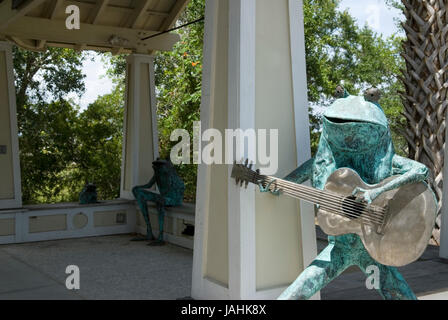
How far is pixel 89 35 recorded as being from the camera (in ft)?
30.5

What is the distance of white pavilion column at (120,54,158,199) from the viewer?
9.62m

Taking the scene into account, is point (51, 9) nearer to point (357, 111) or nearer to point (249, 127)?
point (249, 127)

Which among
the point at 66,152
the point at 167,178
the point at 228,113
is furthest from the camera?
the point at 66,152

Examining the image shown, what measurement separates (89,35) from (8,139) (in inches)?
89.8

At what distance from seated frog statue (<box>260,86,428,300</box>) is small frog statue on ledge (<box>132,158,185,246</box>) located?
4962 mm

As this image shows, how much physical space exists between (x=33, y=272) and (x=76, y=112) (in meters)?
10.2

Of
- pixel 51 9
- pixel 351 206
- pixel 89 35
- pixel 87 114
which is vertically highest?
pixel 51 9

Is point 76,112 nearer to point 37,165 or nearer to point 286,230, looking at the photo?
point 37,165

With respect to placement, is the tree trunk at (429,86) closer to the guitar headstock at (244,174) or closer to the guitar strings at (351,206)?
the guitar headstock at (244,174)

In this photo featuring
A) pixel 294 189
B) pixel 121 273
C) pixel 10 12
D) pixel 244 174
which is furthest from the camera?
pixel 10 12

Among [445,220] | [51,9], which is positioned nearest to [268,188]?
[445,220]

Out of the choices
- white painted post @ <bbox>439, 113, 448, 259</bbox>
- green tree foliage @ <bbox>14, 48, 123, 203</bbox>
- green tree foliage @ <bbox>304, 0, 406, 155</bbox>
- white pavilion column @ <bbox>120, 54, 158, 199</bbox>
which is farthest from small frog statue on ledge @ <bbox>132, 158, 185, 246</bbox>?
green tree foliage @ <bbox>14, 48, 123, 203</bbox>

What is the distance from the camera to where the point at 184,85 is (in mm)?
14898

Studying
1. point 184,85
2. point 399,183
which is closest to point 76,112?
point 184,85
